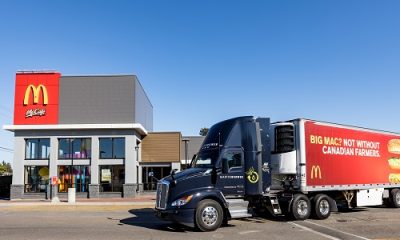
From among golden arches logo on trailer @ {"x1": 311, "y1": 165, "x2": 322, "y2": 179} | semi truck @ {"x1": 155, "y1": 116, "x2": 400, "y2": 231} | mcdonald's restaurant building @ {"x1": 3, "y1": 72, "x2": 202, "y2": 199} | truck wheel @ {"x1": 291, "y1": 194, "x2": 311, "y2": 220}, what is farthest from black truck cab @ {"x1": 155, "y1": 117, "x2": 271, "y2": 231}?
mcdonald's restaurant building @ {"x1": 3, "y1": 72, "x2": 202, "y2": 199}

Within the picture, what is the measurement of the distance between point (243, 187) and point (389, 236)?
4.50 m

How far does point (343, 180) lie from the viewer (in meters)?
17.0

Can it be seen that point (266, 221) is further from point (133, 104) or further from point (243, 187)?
point (133, 104)

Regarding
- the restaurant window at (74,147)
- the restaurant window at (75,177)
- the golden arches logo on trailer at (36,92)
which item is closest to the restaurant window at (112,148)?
the restaurant window at (74,147)

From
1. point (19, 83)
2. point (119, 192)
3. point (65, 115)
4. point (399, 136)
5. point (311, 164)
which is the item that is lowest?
point (119, 192)

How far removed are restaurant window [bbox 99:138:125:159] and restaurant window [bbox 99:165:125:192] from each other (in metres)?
0.91

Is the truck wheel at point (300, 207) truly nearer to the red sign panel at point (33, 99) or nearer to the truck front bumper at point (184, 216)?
the truck front bumper at point (184, 216)

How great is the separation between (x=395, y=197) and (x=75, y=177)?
80.9 ft

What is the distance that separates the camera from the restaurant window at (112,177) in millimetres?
35531

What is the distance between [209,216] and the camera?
508 inches

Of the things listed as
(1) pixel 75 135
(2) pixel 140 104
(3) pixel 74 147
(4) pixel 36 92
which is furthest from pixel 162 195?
(2) pixel 140 104

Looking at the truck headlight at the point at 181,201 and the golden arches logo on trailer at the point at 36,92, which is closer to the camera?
the truck headlight at the point at 181,201

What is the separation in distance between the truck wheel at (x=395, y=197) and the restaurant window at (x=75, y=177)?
23652 mm

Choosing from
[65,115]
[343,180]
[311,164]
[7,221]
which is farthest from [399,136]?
[65,115]
